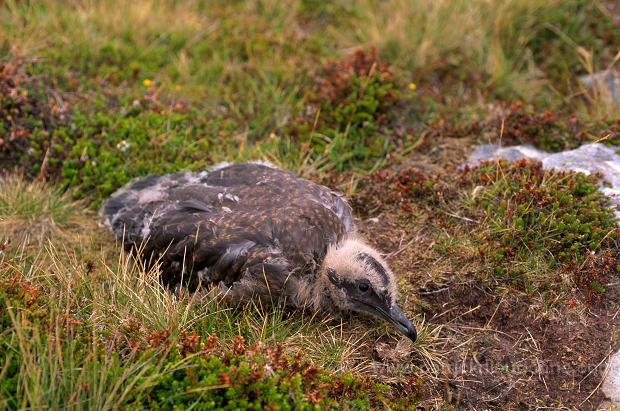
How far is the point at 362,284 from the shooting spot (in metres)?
5.04

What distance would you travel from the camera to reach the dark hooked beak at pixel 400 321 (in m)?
4.84

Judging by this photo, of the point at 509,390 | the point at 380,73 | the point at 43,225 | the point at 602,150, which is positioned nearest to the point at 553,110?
the point at 602,150

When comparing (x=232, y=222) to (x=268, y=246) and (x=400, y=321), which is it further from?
(x=400, y=321)

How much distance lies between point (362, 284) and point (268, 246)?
0.77 meters

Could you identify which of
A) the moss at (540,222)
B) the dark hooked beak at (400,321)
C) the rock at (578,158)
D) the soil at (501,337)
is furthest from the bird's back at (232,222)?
the rock at (578,158)

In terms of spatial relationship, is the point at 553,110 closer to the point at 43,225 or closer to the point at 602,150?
the point at 602,150

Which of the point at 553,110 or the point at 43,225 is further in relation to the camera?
the point at 553,110

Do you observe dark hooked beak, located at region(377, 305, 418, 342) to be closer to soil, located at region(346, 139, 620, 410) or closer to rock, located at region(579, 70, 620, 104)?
soil, located at region(346, 139, 620, 410)

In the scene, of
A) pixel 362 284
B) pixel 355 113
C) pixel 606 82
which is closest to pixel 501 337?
pixel 362 284

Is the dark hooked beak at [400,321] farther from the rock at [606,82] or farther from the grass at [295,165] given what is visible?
the rock at [606,82]

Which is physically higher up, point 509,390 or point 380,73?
point 380,73

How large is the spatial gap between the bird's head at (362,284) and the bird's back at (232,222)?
0.66 ft

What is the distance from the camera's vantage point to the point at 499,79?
316 inches

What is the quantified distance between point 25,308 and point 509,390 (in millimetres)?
3349
